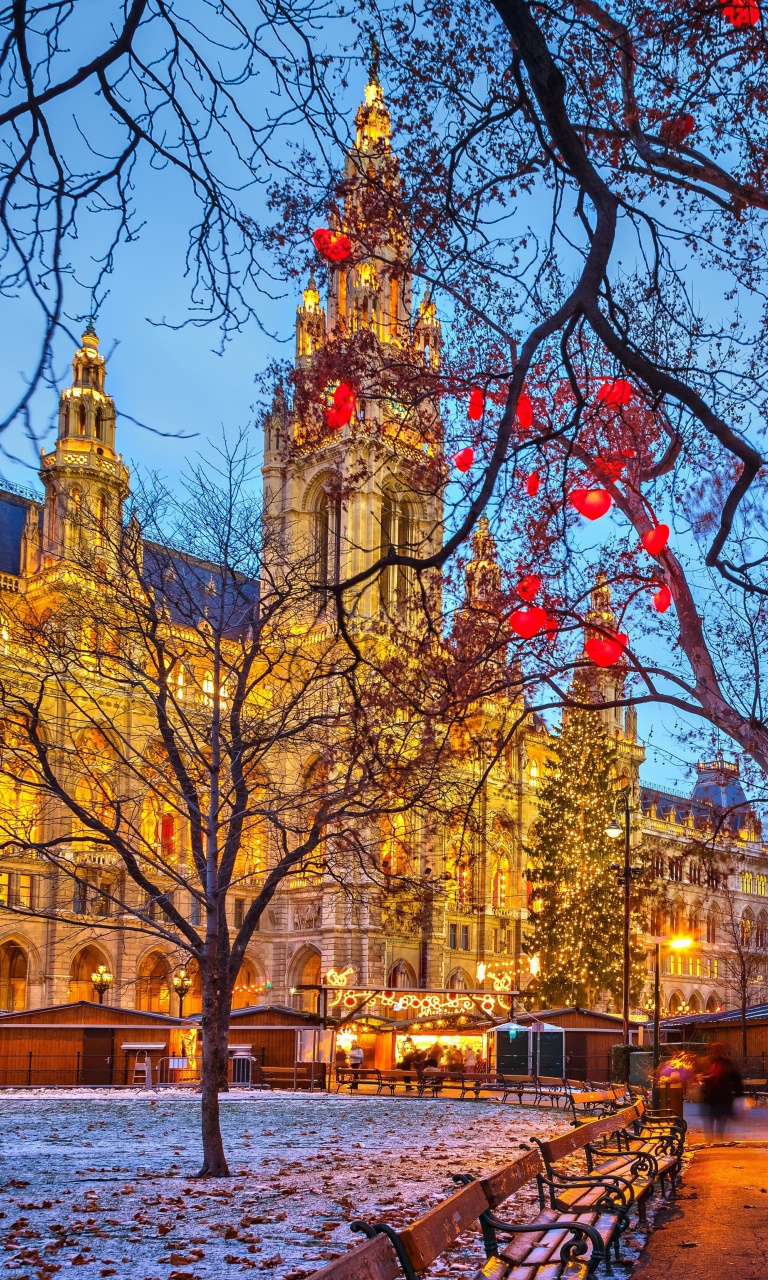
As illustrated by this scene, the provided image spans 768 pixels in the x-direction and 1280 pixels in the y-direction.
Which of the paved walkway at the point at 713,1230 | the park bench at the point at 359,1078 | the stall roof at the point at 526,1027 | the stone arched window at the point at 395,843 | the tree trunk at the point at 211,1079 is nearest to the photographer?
the paved walkway at the point at 713,1230

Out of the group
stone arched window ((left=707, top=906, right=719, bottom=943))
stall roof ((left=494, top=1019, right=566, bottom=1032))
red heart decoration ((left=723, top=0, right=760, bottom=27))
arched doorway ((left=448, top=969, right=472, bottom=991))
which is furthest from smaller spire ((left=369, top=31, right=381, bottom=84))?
stone arched window ((left=707, top=906, right=719, bottom=943))

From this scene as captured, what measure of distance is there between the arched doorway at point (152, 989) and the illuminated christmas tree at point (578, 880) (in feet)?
49.1

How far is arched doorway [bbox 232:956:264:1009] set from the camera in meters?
60.3

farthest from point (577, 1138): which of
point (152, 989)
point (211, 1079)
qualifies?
point (152, 989)

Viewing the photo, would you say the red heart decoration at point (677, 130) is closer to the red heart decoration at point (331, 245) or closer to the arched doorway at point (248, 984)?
the red heart decoration at point (331, 245)

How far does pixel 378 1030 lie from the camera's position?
3784 cm

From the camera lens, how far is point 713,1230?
1090 cm

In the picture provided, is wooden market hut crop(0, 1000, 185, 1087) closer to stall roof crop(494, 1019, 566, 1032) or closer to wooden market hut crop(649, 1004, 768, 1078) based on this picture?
stall roof crop(494, 1019, 566, 1032)

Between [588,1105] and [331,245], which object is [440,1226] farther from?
[588,1105]

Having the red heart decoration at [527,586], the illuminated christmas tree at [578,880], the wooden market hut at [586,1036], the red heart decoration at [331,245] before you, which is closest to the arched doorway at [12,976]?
the illuminated christmas tree at [578,880]

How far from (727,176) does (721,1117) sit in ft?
47.7

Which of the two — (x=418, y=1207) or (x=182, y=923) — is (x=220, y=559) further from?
(x=418, y=1207)

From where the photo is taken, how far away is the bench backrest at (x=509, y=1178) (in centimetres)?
713

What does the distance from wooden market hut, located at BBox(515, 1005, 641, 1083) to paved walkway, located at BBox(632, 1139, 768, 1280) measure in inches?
888
